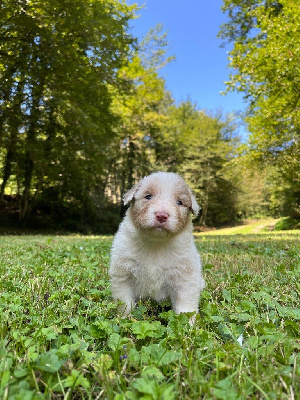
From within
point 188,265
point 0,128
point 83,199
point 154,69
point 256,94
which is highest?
point 154,69

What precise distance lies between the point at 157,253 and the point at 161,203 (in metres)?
0.44

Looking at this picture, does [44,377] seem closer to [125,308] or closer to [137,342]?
[137,342]

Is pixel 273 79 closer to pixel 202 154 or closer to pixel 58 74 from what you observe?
pixel 58 74

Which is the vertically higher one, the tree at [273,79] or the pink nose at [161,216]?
the tree at [273,79]

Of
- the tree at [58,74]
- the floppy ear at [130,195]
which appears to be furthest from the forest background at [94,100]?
the floppy ear at [130,195]

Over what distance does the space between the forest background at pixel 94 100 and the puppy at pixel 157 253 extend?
490 inches

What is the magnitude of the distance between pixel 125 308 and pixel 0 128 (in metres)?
15.6

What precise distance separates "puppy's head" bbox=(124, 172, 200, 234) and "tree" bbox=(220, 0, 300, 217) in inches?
498

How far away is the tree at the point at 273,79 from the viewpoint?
1330 cm

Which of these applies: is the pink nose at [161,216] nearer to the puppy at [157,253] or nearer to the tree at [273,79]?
the puppy at [157,253]

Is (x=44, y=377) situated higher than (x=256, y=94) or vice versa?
(x=256, y=94)

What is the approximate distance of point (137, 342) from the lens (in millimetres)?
1975

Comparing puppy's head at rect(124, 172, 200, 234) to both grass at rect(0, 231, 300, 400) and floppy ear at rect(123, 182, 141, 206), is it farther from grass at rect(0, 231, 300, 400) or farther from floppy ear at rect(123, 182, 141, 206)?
grass at rect(0, 231, 300, 400)

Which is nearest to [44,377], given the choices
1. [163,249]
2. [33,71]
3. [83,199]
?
[163,249]
